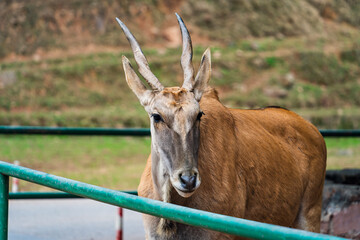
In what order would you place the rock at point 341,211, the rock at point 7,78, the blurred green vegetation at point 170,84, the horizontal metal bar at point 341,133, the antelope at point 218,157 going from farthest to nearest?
the rock at point 7,78
the blurred green vegetation at point 170,84
the horizontal metal bar at point 341,133
the rock at point 341,211
the antelope at point 218,157

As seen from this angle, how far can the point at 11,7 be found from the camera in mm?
27906

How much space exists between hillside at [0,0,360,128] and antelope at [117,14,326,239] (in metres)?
16.6

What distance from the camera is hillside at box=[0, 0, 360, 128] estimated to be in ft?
75.9

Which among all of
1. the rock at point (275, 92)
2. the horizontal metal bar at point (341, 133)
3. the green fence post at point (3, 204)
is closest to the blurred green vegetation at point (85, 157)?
the horizontal metal bar at point (341, 133)

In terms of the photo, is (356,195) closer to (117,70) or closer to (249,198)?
(249,198)

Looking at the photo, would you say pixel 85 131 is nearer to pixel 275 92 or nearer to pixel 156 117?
pixel 156 117

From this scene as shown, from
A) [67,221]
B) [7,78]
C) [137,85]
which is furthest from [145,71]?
[7,78]

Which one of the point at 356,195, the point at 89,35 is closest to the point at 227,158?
the point at 356,195

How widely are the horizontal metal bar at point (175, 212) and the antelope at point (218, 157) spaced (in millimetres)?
807

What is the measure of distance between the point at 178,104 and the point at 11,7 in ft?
86.7

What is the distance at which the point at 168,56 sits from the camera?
27062 millimetres

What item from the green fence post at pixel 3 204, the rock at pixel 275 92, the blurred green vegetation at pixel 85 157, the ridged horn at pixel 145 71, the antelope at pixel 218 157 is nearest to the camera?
the green fence post at pixel 3 204

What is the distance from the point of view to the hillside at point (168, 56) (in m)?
23.1

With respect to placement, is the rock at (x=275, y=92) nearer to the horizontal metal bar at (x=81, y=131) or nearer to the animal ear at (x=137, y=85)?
the horizontal metal bar at (x=81, y=131)
